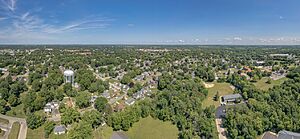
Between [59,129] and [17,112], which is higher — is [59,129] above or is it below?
above

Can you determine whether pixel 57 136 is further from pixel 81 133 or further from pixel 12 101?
pixel 12 101

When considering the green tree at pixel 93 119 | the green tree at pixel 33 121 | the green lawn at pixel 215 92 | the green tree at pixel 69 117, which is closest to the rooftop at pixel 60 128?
the green tree at pixel 69 117

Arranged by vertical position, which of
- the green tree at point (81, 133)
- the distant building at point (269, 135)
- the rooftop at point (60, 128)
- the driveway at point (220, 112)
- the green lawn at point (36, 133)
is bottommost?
the green lawn at point (36, 133)

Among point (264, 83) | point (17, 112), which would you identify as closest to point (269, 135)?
point (264, 83)

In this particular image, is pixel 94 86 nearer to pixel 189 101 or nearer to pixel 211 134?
pixel 189 101

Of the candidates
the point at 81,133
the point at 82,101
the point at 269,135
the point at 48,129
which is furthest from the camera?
the point at 82,101

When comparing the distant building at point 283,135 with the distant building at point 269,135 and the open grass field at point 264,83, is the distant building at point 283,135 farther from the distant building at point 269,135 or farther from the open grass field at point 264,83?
the open grass field at point 264,83
